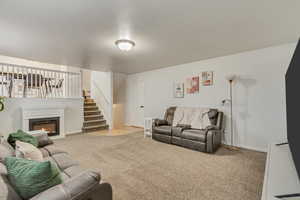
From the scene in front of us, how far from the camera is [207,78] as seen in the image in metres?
4.31

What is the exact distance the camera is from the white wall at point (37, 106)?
4.00 m

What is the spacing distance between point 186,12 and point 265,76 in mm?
2626

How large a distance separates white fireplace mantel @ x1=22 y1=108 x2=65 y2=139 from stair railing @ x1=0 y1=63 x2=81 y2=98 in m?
0.53

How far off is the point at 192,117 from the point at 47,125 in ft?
14.7

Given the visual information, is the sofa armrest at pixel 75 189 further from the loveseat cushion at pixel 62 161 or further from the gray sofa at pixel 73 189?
the loveseat cushion at pixel 62 161

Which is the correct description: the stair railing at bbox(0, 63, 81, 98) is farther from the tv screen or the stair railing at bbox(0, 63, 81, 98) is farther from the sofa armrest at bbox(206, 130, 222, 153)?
the tv screen

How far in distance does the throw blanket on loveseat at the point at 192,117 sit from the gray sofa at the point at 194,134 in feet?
0.45

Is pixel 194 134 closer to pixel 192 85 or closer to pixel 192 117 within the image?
pixel 192 117

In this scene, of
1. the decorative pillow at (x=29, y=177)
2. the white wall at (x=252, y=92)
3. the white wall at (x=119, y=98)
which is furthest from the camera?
the white wall at (x=119, y=98)

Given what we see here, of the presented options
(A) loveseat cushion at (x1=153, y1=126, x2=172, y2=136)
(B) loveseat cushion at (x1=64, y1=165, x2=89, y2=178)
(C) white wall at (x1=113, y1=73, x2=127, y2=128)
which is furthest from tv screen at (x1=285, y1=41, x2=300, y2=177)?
(C) white wall at (x1=113, y1=73, x2=127, y2=128)

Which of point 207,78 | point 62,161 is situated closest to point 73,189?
point 62,161

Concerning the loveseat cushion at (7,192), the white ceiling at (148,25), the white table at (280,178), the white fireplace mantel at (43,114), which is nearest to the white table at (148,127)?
the white ceiling at (148,25)

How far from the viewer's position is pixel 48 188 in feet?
3.45

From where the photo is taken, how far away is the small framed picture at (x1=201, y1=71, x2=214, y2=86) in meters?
4.23
